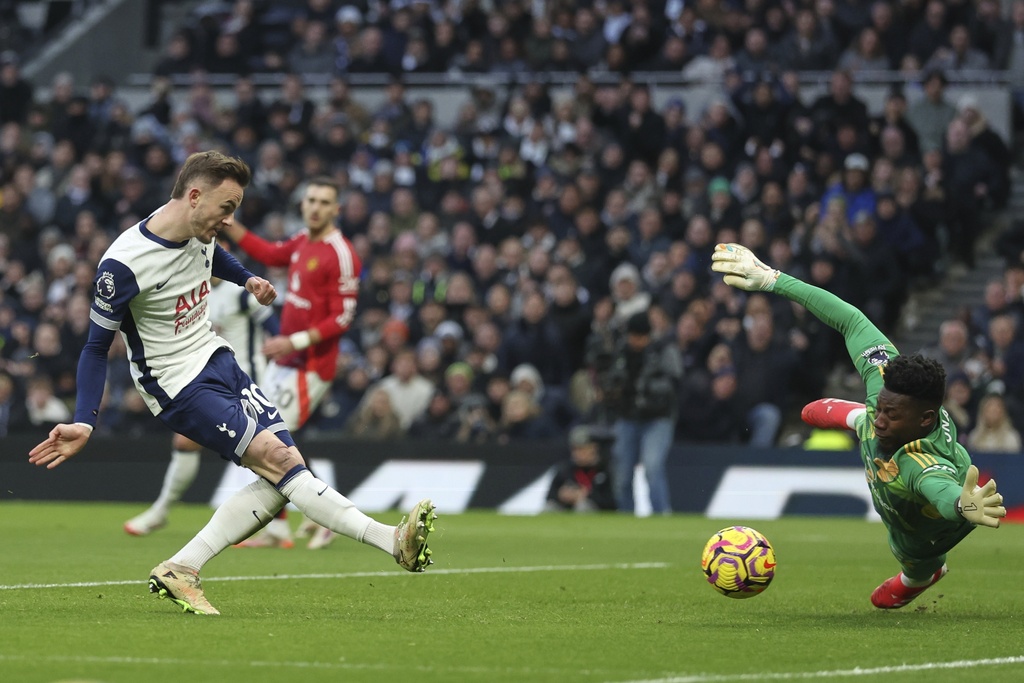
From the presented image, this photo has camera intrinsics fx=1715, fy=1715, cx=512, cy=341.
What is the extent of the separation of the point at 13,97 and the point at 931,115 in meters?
14.3

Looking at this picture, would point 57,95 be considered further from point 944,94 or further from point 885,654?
point 885,654

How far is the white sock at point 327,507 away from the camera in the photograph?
327 inches

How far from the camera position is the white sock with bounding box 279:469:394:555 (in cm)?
831

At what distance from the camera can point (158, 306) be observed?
27.6 ft

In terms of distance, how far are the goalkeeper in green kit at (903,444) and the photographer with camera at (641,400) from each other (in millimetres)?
8754

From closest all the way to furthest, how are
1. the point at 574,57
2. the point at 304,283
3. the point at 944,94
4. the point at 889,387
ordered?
the point at 889,387
the point at 304,283
the point at 944,94
the point at 574,57

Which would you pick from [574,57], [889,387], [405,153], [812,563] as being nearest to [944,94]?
[574,57]

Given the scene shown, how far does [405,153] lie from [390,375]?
166 inches

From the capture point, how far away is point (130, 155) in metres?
25.8

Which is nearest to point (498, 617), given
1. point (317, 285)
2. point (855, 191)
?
point (317, 285)

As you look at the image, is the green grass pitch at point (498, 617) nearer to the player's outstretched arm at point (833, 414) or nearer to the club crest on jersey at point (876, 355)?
the player's outstretched arm at point (833, 414)

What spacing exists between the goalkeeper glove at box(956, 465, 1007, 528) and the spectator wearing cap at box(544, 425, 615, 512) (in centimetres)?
1153

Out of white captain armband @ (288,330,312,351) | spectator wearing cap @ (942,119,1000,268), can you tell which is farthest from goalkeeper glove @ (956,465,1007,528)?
spectator wearing cap @ (942,119,1000,268)

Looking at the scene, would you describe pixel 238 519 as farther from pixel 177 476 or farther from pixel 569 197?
pixel 569 197
